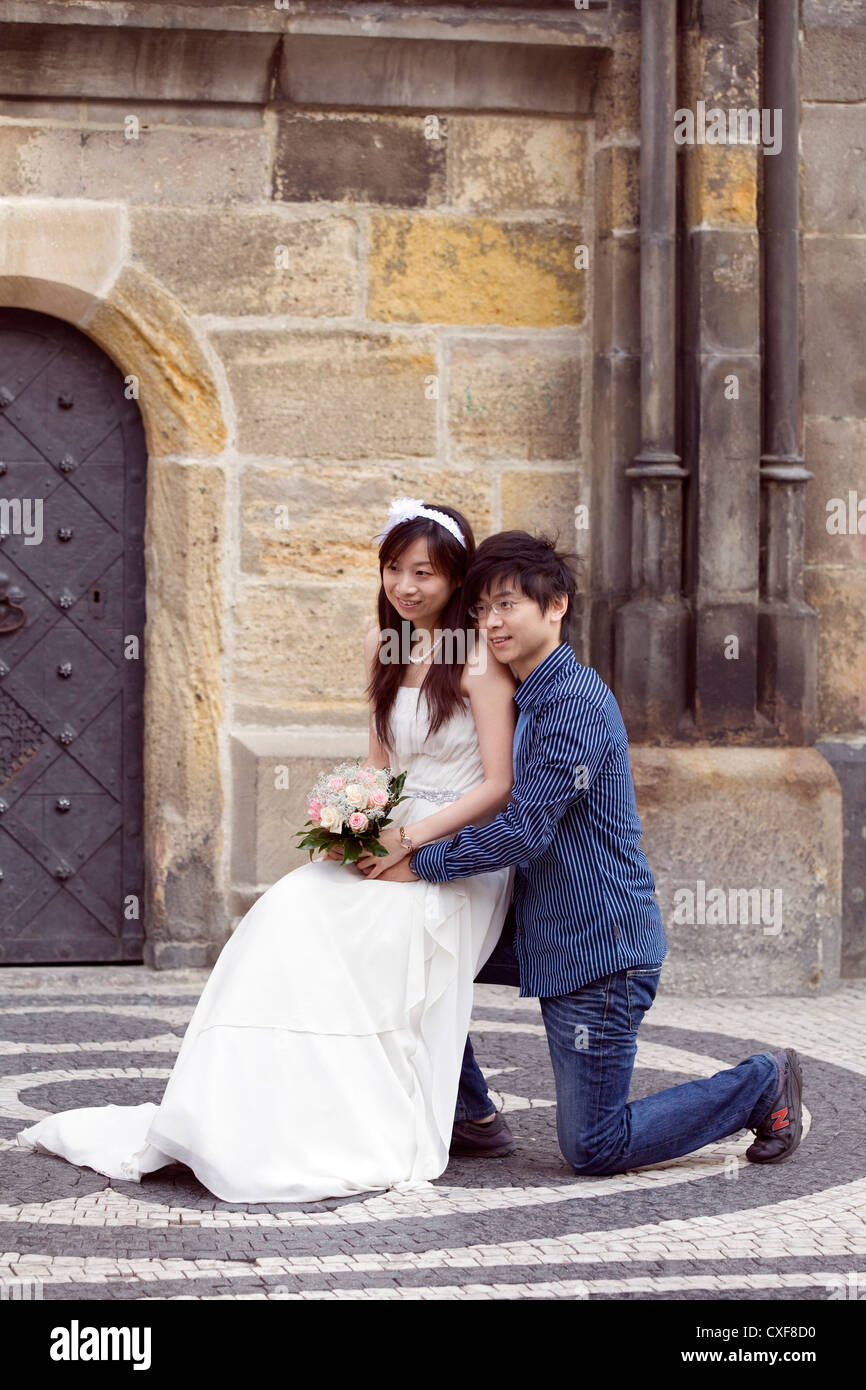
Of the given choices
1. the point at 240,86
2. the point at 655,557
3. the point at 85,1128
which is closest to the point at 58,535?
the point at 240,86

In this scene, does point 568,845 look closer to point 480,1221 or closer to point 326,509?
point 480,1221

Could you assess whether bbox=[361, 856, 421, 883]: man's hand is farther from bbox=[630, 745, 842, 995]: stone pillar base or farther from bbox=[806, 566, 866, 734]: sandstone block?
bbox=[806, 566, 866, 734]: sandstone block

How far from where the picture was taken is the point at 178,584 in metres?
6.55

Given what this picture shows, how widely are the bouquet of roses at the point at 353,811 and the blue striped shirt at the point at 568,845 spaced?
12 centimetres

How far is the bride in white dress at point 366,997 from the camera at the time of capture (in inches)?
150

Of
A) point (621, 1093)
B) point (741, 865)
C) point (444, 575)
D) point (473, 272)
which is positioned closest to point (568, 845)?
point (621, 1093)

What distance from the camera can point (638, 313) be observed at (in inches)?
257

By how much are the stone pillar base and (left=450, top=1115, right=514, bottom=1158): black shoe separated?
2131mm

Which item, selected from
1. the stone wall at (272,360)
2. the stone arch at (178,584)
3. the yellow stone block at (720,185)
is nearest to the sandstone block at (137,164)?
the stone wall at (272,360)

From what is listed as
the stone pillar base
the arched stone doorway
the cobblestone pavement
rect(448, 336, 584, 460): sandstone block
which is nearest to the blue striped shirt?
the cobblestone pavement

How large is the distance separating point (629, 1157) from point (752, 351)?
3399 mm

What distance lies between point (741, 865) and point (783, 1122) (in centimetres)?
229

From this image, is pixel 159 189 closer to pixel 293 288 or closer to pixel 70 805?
pixel 293 288

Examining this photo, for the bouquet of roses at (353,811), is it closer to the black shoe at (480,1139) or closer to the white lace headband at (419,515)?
the white lace headband at (419,515)
